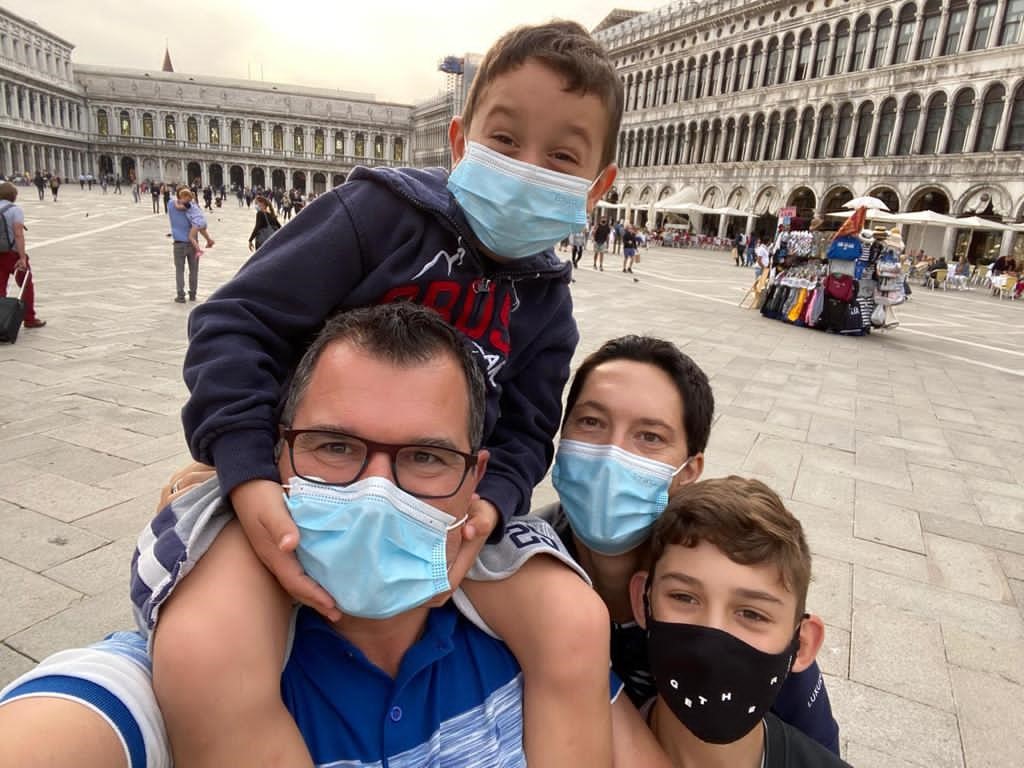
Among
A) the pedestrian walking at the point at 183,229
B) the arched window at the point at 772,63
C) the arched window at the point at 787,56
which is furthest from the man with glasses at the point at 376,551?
the arched window at the point at 772,63

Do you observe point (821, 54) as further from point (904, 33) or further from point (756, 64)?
point (904, 33)

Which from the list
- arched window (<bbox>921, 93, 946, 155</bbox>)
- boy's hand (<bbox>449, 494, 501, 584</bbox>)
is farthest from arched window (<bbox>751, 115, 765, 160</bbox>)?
boy's hand (<bbox>449, 494, 501, 584</bbox>)

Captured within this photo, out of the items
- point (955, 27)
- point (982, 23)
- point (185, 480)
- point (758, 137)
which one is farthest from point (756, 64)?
point (185, 480)

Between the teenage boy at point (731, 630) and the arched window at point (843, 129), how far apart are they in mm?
41855

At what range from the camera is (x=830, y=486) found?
15.7 ft

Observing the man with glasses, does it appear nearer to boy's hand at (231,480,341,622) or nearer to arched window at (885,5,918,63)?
boy's hand at (231,480,341,622)

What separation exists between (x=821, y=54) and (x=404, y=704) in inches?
1819

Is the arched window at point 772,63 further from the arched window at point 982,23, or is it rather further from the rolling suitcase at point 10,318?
the rolling suitcase at point 10,318

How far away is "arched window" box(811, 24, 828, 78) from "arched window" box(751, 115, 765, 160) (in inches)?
165

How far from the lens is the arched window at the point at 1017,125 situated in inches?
1116

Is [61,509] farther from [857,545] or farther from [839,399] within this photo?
[839,399]

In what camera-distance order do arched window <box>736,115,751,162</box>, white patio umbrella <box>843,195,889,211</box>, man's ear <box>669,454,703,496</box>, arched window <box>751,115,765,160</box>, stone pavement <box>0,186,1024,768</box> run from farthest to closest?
arched window <box>736,115,751,162</box> → arched window <box>751,115,765,160</box> → white patio umbrella <box>843,195,889,211</box> → stone pavement <box>0,186,1024,768</box> → man's ear <box>669,454,703,496</box>

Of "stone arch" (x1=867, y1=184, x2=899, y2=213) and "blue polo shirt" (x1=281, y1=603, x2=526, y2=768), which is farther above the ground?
"stone arch" (x1=867, y1=184, x2=899, y2=213)

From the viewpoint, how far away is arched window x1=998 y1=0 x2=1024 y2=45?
28.5m
